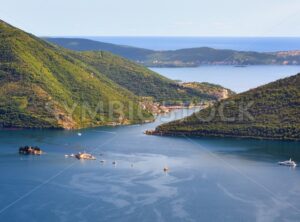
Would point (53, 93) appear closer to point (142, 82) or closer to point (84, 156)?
point (84, 156)

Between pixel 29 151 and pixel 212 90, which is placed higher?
pixel 212 90

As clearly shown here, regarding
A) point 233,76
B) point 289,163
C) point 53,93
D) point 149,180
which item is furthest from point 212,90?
point 149,180

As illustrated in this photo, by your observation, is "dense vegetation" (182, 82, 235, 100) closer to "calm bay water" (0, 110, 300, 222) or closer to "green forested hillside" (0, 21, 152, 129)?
"green forested hillside" (0, 21, 152, 129)

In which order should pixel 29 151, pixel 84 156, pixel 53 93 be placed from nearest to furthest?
pixel 84 156 → pixel 29 151 → pixel 53 93

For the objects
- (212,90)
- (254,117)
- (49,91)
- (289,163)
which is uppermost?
(212,90)

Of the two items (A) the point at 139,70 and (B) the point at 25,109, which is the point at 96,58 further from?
(B) the point at 25,109

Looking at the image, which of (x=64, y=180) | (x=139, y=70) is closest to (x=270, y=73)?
(x=139, y=70)
